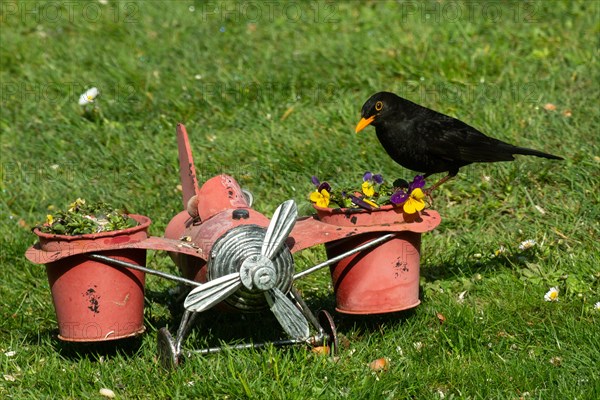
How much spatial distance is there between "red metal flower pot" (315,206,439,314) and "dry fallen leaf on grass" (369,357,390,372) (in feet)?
0.75

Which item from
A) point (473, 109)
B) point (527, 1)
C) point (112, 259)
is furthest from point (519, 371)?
point (527, 1)

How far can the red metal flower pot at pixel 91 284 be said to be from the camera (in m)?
4.21

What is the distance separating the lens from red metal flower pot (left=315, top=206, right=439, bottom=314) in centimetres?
445

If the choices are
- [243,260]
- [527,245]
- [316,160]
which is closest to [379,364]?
[243,260]

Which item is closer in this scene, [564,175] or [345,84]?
[564,175]

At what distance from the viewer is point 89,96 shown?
7.47 metres

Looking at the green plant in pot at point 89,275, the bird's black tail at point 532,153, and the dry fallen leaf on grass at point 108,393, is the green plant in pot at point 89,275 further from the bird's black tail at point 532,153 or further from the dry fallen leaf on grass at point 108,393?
the bird's black tail at point 532,153

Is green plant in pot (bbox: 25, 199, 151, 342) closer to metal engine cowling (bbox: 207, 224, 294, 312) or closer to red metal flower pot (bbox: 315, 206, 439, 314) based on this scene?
metal engine cowling (bbox: 207, 224, 294, 312)

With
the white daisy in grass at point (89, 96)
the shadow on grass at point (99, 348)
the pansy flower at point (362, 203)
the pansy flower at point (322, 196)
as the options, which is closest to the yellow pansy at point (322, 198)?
the pansy flower at point (322, 196)

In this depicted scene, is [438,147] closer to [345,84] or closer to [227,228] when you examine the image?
[227,228]

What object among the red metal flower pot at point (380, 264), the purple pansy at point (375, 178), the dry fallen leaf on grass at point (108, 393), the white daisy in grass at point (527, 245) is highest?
the purple pansy at point (375, 178)

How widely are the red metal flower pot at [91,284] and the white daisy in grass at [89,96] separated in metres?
3.30

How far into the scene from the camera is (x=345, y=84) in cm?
745

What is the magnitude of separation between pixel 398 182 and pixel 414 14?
4.02m
